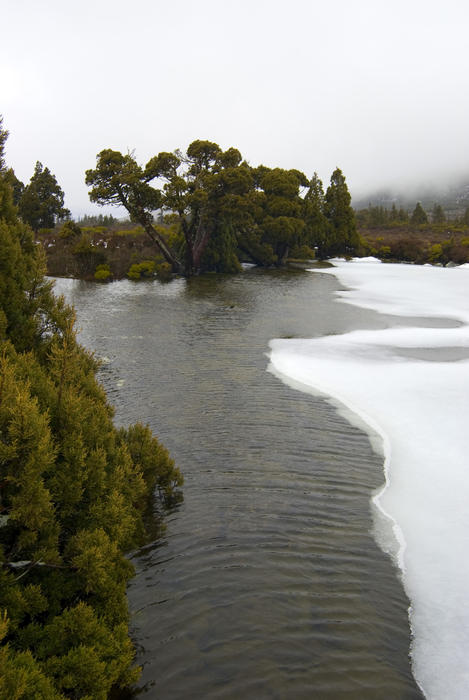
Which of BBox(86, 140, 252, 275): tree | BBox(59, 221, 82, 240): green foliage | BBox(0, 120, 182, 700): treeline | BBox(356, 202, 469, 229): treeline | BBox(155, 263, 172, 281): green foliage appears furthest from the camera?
BBox(356, 202, 469, 229): treeline

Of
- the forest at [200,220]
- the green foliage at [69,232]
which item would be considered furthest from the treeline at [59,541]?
the green foliage at [69,232]

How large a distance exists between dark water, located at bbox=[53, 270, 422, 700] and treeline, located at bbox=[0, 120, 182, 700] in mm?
595

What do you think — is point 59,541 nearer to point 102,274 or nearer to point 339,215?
A: point 102,274

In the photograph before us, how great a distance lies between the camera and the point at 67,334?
4246 mm

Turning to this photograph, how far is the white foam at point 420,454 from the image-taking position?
3980 mm

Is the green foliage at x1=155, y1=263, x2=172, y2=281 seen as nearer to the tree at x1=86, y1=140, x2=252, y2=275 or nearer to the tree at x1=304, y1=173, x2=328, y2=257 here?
the tree at x1=86, y1=140, x2=252, y2=275

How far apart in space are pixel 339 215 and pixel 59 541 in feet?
176

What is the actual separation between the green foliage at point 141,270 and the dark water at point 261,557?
2389cm

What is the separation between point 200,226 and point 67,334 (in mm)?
32934

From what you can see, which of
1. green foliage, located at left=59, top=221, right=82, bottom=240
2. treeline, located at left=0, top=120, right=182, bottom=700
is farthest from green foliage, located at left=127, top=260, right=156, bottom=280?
treeline, located at left=0, top=120, right=182, bottom=700

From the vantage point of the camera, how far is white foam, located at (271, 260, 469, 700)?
13.1 ft

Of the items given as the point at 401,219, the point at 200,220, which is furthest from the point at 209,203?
the point at 401,219

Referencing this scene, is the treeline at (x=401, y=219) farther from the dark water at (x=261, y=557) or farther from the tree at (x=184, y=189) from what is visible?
the dark water at (x=261, y=557)

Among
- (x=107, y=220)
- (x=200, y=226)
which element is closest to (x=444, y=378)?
(x=200, y=226)
